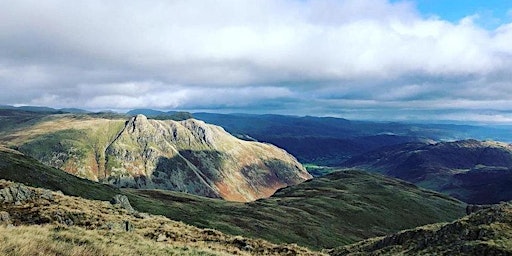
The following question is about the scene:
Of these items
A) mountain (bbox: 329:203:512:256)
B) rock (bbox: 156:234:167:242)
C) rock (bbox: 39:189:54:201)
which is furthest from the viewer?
rock (bbox: 39:189:54:201)

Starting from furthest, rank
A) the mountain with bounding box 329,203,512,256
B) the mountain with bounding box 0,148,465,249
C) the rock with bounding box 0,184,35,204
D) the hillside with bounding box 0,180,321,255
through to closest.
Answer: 1. the mountain with bounding box 0,148,465,249
2. the rock with bounding box 0,184,35,204
3. the mountain with bounding box 329,203,512,256
4. the hillside with bounding box 0,180,321,255

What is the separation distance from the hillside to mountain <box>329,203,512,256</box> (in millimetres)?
13950

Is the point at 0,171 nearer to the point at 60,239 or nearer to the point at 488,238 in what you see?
the point at 60,239

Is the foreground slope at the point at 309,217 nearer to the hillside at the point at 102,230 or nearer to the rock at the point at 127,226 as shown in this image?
the hillside at the point at 102,230

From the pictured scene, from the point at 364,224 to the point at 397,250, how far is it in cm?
10800

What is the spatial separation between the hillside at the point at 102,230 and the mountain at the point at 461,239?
1395cm

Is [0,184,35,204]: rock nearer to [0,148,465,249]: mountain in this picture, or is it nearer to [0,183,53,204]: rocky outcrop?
[0,183,53,204]: rocky outcrop

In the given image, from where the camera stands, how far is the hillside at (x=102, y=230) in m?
22.5

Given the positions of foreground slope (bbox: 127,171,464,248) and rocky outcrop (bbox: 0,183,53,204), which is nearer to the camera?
rocky outcrop (bbox: 0,183,53,204)

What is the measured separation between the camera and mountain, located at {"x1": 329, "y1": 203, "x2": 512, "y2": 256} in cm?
4088

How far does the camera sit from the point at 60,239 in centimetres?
2100

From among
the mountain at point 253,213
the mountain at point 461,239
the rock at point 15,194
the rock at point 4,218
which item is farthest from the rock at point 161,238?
the mountain at point 253,213

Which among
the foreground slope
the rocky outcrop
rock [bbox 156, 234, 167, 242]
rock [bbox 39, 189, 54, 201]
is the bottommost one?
the foreground slope

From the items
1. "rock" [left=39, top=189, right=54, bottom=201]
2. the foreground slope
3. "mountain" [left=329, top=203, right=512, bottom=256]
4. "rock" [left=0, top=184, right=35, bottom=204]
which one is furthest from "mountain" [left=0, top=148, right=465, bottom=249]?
"rock" [left=0, top=184, right=35, bottom=204]
